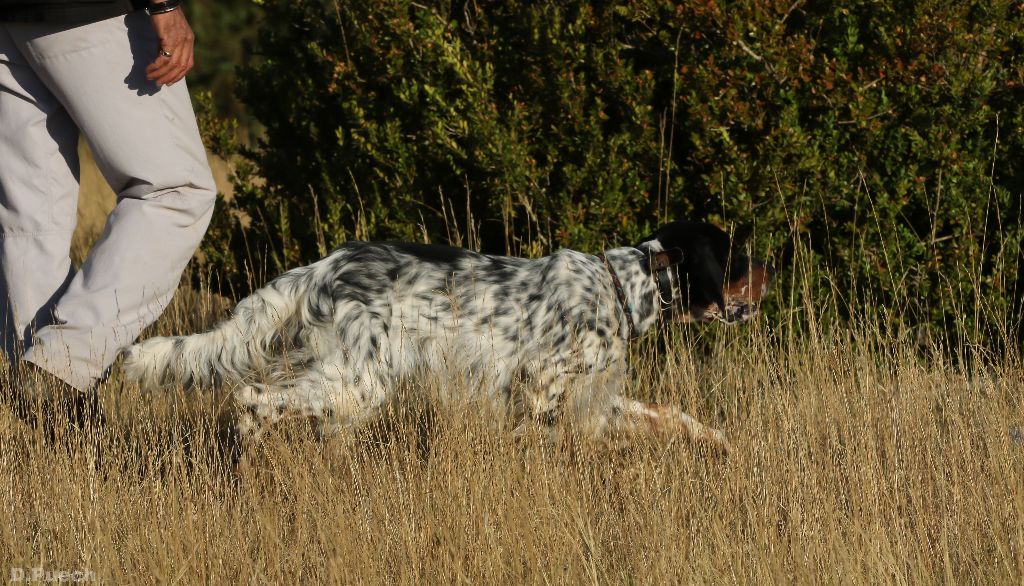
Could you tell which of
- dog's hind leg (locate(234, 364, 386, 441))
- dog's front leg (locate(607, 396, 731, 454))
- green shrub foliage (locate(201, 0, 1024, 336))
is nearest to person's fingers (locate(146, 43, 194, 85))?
dog's hind leg (locate(234, 364, 386, 441))

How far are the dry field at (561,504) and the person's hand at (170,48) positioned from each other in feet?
3.52

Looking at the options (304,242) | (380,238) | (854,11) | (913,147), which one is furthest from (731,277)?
(304,242)

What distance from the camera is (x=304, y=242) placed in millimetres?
→ 5664

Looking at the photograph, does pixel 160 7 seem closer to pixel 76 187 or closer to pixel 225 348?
pixel 76 187

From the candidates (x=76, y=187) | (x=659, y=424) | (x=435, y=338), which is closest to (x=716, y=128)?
(x=659, y=424)

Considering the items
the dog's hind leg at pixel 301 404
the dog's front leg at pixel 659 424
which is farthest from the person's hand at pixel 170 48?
the dog's front leg at pixel 659 424

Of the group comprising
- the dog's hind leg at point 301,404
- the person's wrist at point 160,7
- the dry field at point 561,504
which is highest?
the person's wrist at point 160,7

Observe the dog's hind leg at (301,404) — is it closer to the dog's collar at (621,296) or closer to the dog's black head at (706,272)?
the dog's collar at (621,296)

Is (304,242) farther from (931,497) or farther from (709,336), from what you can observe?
(931,497)

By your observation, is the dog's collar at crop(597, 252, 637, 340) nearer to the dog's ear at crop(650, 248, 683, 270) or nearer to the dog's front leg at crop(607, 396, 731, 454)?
the dog's ear at crop(650, 248, 683, 270)

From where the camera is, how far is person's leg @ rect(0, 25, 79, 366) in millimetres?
3713

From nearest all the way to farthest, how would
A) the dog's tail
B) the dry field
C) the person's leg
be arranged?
the dry field, the person's leg, the dog's tail

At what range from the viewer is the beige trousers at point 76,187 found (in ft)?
11.8

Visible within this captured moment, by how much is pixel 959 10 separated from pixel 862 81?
18.3 inches
